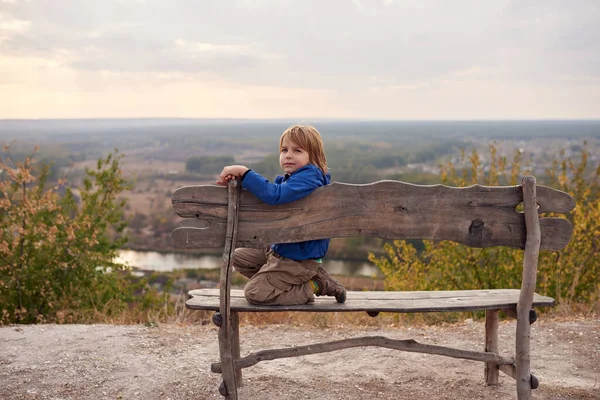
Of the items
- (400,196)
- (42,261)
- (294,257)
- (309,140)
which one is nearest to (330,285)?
(294,257)

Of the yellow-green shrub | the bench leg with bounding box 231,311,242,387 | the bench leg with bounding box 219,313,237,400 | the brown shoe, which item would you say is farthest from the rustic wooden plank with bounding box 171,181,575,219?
the yellow-green shrub

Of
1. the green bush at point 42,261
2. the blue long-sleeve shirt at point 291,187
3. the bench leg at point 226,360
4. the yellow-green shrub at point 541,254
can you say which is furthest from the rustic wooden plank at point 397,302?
the yellow-green shrub at point 541,254

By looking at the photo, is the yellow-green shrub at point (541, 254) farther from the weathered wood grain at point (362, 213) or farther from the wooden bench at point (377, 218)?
the weathered wood grain at point (362, 213)

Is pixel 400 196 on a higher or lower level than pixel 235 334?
higher

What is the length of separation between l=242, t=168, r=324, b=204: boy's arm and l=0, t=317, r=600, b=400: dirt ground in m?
1.70

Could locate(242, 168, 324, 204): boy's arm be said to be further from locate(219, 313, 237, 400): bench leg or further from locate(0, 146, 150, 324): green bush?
locate(0, 146, 150, 324): green bush

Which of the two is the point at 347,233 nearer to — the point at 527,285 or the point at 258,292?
the point at 258,292

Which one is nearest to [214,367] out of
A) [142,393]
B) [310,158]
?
[142,393]

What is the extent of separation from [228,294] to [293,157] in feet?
3.19

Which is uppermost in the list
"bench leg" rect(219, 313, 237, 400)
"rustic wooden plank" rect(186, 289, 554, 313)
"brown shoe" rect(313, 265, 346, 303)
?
"brown shoe" rect(313, 265, 346, 303)

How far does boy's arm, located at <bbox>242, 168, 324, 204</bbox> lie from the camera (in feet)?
11.1

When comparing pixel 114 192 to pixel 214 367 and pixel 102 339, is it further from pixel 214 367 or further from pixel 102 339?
pixel 214 367

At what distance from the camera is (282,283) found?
12.1 feet

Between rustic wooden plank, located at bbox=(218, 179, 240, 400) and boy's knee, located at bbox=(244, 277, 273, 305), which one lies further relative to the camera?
boy's knee, located at bbox=(244, 277, 273, 305)
